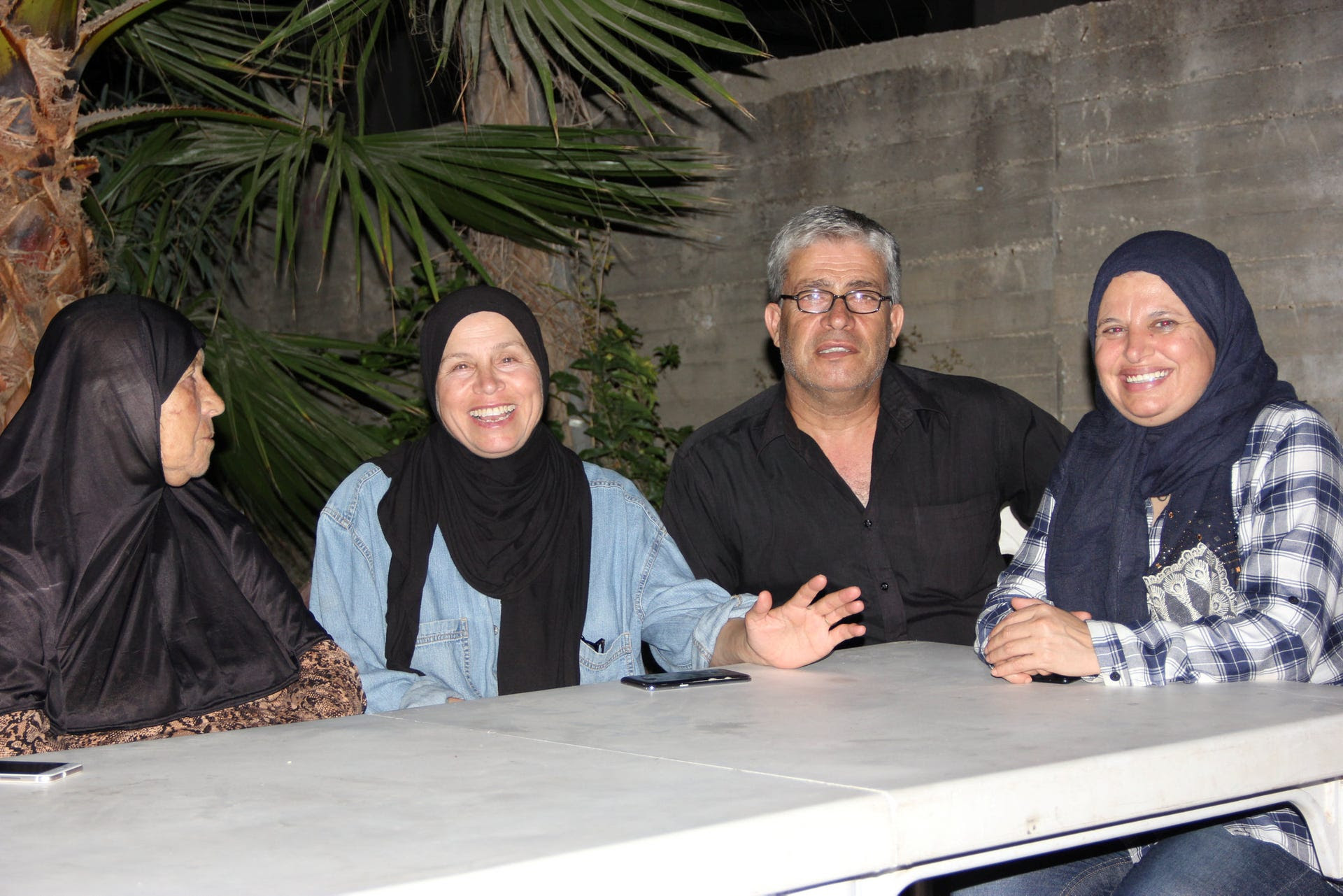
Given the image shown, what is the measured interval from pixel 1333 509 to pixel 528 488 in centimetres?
162

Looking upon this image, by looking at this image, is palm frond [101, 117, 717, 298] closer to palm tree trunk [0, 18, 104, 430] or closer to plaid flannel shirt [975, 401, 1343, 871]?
palm tree trunk [0, 18, 104, 430]

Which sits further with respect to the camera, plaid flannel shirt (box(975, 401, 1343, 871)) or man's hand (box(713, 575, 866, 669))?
man's hand (box(713, 575, 866, 669))

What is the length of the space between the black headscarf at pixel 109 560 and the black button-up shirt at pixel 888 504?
1.18m

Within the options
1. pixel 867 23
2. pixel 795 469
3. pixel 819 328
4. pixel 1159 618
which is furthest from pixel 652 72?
pixel 867 23

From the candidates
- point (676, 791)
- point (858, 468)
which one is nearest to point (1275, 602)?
point (676, 791)

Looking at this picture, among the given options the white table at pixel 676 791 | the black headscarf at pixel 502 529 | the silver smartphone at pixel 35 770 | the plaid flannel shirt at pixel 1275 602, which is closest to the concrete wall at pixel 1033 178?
the plaid flannel shirt at pixel 1275 602

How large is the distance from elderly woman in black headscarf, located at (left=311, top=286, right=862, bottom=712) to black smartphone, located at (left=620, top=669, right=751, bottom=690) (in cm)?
45

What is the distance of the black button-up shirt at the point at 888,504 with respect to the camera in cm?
304

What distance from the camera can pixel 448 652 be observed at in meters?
2.65

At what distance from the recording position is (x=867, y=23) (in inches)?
280

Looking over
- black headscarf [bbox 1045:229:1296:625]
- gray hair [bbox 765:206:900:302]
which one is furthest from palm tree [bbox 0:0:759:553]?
black headscarf [bbox 1045:229:1296:625]

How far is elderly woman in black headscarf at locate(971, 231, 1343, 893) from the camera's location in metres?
1.86

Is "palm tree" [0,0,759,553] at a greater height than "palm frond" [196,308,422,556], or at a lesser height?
greater

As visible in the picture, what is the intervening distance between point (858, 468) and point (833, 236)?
591 millimetres
